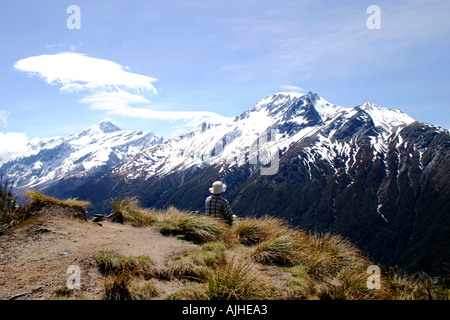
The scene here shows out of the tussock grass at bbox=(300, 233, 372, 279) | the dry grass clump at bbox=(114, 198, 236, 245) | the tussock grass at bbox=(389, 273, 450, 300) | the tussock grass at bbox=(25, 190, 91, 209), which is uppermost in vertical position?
the tussock grass at bbox=(25, 190, 91, 209)

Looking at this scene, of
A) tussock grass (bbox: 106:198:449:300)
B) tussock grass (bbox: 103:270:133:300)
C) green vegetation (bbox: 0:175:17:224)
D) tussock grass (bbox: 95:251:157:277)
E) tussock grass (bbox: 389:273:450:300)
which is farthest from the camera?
green vegetation (bbox: 0:175:17:224)

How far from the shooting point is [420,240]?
195875 mm

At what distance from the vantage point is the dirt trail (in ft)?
19.4

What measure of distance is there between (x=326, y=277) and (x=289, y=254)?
1.52m

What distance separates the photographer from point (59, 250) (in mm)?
7891

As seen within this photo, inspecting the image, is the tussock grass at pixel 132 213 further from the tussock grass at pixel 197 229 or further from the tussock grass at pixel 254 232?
the tussock grass at pixel 254 232

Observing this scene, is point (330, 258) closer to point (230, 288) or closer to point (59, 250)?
point (230, 288)

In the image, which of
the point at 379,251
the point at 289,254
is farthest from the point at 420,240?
the point at 289,254

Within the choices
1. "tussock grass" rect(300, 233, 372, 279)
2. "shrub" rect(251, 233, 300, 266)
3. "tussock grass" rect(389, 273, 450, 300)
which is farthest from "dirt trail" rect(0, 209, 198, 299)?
"tussock grass" rect(389, 273, 450, 300)

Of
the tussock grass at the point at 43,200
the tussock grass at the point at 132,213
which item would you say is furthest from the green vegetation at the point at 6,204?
the tussock grass at the point at 132,213

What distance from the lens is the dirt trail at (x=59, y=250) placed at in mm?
5903

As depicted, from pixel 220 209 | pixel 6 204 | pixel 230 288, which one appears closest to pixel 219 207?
Result: pixel 220 209

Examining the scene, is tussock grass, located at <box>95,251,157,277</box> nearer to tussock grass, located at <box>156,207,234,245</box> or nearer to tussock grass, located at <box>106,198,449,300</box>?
tussock grass, located at <box>106,198,449,300</box>
